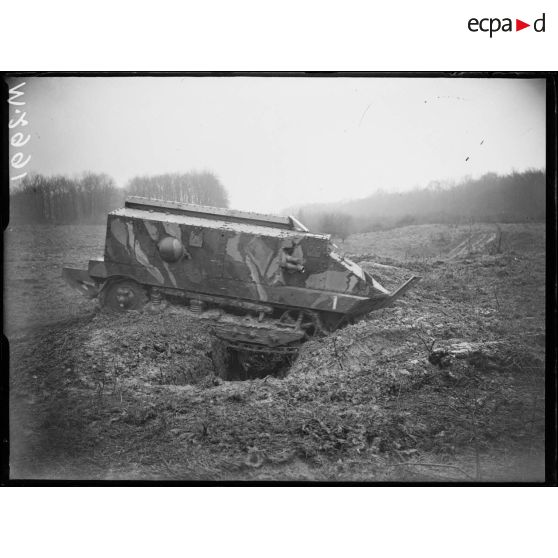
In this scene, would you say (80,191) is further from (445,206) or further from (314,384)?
(445,206)

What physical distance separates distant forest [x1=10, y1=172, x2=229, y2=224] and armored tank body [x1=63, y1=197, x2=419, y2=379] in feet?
0.50

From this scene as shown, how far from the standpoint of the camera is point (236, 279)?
4977 mm

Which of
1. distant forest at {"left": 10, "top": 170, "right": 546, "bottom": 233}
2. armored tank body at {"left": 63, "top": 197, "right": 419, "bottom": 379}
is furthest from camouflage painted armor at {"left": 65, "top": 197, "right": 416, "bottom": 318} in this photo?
distant forest at {"left": 10, "top": 170, "right": 546, "bottom": 233}

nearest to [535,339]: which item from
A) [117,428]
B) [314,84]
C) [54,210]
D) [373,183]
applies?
[373,183]

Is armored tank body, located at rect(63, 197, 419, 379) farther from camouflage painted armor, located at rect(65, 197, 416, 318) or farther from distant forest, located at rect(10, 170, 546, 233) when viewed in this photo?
distant forest, located at rect(10, 170, 546, 233)

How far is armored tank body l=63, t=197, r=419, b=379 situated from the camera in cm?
490

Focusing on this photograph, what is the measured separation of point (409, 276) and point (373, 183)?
858 mm

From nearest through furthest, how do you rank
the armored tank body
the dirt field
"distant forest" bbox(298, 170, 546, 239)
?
the dirt field, "distant forest" bbox(298, 170, 546, 239), the armored tank body

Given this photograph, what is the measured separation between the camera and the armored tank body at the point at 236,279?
490 cm

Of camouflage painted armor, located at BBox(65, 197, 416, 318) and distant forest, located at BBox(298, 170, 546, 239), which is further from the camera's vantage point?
camouflage painted armor, located at BBox(65, 197, 416, 318)

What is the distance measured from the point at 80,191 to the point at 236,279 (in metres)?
1.48

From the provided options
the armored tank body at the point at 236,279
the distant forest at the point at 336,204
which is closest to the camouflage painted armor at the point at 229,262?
the armored tank body at the point at 236,279

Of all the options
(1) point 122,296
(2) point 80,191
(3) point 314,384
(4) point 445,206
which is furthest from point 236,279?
(4) point 445,206

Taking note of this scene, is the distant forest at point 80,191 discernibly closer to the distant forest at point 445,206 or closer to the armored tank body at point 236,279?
the armored tank body at point 236,279
